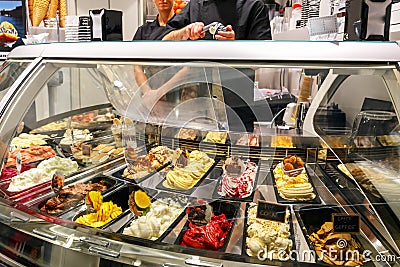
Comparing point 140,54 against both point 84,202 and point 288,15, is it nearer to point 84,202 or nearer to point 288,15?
point 84,202

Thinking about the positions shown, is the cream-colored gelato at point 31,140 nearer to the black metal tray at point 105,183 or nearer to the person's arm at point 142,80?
the black metal tray at point 105,183

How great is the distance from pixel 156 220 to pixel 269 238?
341 mm

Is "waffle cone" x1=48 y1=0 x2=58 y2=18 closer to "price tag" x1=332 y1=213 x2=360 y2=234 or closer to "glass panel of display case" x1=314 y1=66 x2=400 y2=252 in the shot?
"glass panel of display case" x1=314 y1=66 x2=400 y2=252

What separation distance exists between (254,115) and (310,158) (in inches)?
19.5

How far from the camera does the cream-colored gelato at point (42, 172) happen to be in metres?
1.46

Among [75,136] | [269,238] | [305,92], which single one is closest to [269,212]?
[269,238]

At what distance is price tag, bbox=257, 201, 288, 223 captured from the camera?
1.11m

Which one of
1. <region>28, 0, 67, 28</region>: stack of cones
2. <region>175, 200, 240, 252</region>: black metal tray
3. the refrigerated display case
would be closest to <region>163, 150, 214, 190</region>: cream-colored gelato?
the refrigerated display case

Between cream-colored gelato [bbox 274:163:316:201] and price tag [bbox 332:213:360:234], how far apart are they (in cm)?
32

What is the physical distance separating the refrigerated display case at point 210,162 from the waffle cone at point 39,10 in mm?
1629

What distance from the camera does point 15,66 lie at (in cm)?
142

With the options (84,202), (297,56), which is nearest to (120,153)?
(84,202)

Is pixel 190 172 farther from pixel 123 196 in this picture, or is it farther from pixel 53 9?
pixel 53 9

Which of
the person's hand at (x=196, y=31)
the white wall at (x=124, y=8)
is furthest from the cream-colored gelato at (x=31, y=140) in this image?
the white wall at (x=124, y=8)
